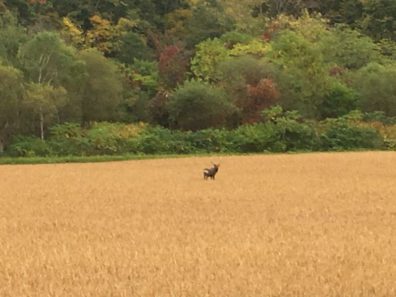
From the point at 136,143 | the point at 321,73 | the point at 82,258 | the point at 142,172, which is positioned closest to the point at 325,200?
the point at 82,258

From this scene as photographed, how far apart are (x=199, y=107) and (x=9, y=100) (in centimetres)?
1194

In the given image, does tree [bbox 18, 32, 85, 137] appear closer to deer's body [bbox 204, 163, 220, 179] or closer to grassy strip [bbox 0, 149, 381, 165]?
grassy strip [bbox 0, 149, 381, 165]

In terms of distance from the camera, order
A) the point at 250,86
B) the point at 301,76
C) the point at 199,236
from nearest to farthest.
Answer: the point at 199,236
the point at 250,86
the point at 301,76

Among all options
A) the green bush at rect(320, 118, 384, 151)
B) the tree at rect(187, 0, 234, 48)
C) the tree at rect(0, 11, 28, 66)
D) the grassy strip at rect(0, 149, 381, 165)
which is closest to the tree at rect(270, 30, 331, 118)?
the green bush at rect(320, 118, 384, 151)

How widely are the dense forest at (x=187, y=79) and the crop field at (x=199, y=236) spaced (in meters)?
14.6

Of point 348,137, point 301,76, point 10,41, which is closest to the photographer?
point 348,137

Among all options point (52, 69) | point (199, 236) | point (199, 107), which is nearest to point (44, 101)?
point (52, 69)

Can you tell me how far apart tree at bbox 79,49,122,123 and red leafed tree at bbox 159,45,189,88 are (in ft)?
21.3

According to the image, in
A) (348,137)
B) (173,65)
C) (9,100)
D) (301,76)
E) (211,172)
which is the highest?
(173,65)

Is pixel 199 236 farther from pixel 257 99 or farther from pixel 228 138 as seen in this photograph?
pixel 257 99

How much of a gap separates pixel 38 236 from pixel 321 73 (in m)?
39.1

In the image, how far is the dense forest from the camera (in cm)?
4256

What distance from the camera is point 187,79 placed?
5256 centimetres

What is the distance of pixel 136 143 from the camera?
42562 mm
